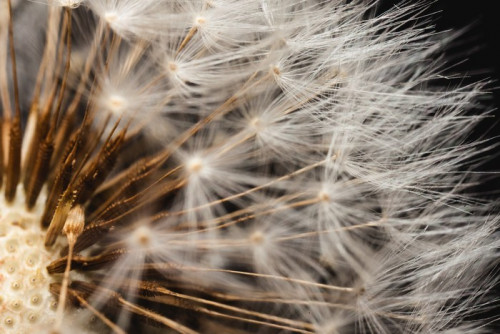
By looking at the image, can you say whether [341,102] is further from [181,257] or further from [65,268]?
[65,268]

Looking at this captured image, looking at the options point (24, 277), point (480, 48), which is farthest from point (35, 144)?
point (480, 48)

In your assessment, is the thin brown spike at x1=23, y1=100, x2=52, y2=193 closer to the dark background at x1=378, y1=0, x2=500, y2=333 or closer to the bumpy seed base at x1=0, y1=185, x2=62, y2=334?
the bumpy seed base at x1=0, y1=185, x2=62, y2=334

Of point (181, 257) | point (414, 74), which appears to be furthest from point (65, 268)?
point (414, 74)

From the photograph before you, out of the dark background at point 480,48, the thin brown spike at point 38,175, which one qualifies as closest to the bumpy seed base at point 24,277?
the thin brown spike at point 38,175

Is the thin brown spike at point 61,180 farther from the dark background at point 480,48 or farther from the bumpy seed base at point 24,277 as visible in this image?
the dark background at point 480,48

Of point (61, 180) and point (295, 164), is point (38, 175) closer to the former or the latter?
point (61, 180)

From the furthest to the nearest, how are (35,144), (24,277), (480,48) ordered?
(480,48), (35,144), (24,277)
